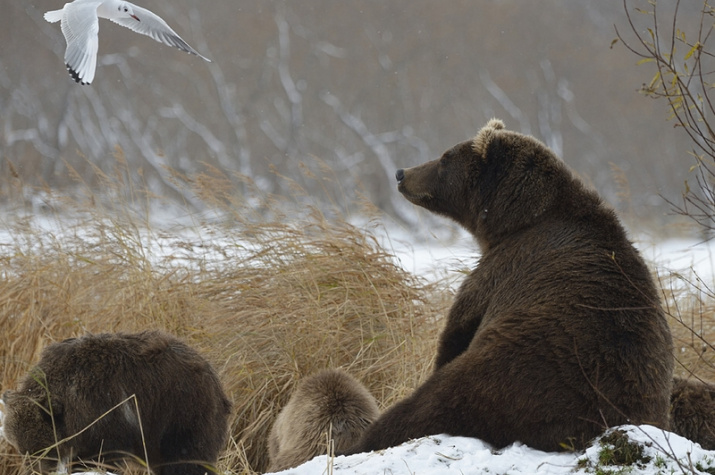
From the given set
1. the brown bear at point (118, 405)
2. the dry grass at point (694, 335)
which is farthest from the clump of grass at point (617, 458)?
the dry grass at point (694, 335)

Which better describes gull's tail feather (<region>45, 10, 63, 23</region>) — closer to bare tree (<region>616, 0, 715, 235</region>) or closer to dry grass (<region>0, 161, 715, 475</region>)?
dry grass (<region>0, 161, 715, 475</region>)

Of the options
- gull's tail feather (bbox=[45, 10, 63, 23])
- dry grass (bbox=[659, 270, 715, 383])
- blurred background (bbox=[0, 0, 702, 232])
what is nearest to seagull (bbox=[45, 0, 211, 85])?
gull's tail feather (bbox=[45, 10, 63, 23])

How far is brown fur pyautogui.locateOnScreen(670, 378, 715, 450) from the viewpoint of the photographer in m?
3.88

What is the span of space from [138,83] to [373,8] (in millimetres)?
11252

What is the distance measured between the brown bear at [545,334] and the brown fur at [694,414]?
806mm

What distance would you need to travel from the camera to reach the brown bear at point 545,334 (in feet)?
9.87

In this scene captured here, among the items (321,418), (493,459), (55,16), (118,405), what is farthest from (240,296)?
(493,459)

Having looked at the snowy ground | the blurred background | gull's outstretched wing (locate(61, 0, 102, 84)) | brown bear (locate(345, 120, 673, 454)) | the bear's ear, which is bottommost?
the snowy ground

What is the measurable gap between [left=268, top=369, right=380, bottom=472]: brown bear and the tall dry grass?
2.83ft

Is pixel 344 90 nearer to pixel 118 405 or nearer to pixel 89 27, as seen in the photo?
pixel 89 27

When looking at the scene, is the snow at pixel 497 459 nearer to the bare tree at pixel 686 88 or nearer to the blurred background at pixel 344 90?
the bare tree at pixel 686 88

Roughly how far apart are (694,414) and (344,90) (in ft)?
105

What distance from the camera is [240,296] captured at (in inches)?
241

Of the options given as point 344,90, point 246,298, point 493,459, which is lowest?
point 493,459
